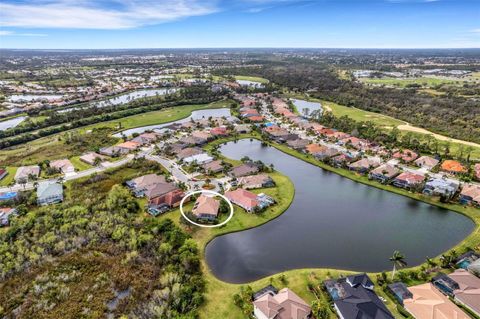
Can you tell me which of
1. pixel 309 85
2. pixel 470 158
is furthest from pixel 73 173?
pixel 309 85

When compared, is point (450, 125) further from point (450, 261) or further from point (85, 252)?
point (85, 252)

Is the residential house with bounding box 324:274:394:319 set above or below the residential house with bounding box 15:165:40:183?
below

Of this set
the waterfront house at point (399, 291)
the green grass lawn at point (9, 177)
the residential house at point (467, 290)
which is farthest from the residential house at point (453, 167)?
the green grass lawn at point (9, 177)

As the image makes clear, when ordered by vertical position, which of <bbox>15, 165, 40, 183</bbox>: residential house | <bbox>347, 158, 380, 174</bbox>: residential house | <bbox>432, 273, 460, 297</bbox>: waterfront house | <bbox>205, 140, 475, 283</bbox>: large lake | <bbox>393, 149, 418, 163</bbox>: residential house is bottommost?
<bbox>205, 140, 475, 283</bbox>: large lake

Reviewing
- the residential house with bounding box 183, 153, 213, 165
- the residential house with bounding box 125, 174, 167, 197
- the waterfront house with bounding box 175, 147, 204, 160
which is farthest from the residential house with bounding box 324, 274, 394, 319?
the waterfront house with bounding box 175, 147, 204, 160

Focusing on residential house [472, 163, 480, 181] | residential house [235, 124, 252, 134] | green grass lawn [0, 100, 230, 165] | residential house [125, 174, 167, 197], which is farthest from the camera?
residential house [235, 124, 252, 134]

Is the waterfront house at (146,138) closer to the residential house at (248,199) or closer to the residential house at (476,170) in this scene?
the residential house at (248,199)

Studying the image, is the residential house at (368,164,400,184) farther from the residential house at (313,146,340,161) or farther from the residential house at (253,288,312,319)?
the residential house at (253,288,312,319)
